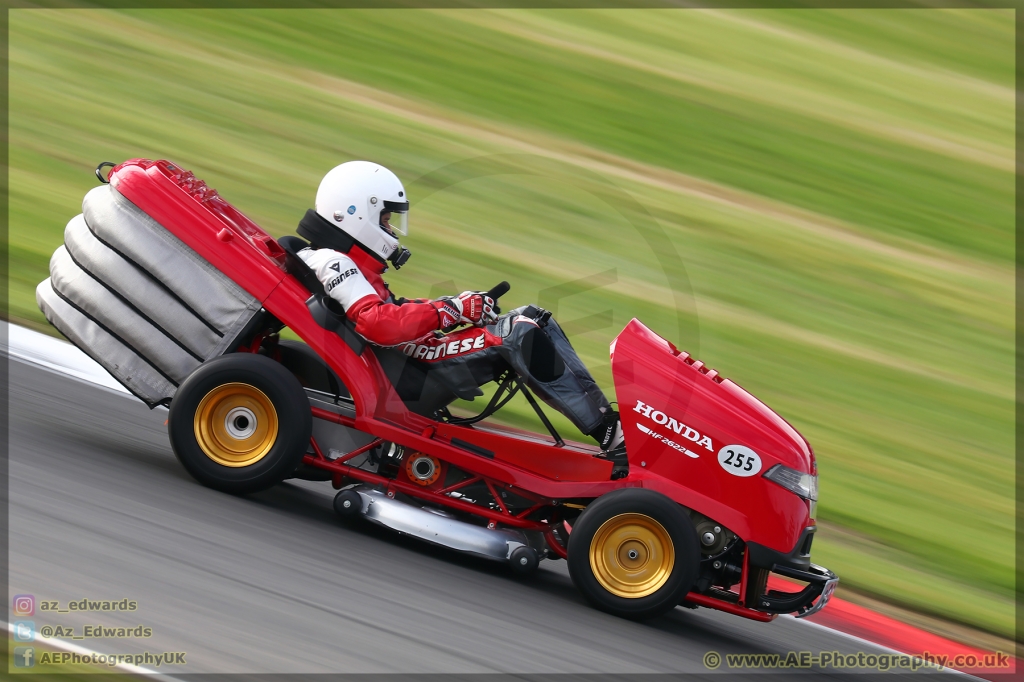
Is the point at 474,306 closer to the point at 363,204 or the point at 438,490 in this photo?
the point at 363,204

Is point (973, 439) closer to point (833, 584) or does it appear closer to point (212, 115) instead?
point (833, 584)

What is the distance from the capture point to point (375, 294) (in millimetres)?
5320

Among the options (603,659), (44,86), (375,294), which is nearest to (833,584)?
(603,659)

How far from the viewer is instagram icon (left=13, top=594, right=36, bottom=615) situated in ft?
12.9

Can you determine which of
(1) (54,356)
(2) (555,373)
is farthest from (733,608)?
(1) (54,356)

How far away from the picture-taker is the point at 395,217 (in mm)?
5609

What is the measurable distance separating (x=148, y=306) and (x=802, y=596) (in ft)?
11.7

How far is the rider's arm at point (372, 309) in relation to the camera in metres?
5.25

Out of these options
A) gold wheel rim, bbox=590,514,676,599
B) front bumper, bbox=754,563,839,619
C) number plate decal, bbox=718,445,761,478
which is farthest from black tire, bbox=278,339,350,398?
front bumper, bbox=754,563,839,619

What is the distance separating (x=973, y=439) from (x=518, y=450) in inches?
202

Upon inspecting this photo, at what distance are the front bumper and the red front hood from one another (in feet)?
1.63

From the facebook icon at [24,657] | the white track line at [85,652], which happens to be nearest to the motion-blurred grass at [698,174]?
the white track line at [85,652]

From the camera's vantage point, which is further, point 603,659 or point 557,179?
point 557,179

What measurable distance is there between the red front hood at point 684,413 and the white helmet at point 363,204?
1.36 metres
